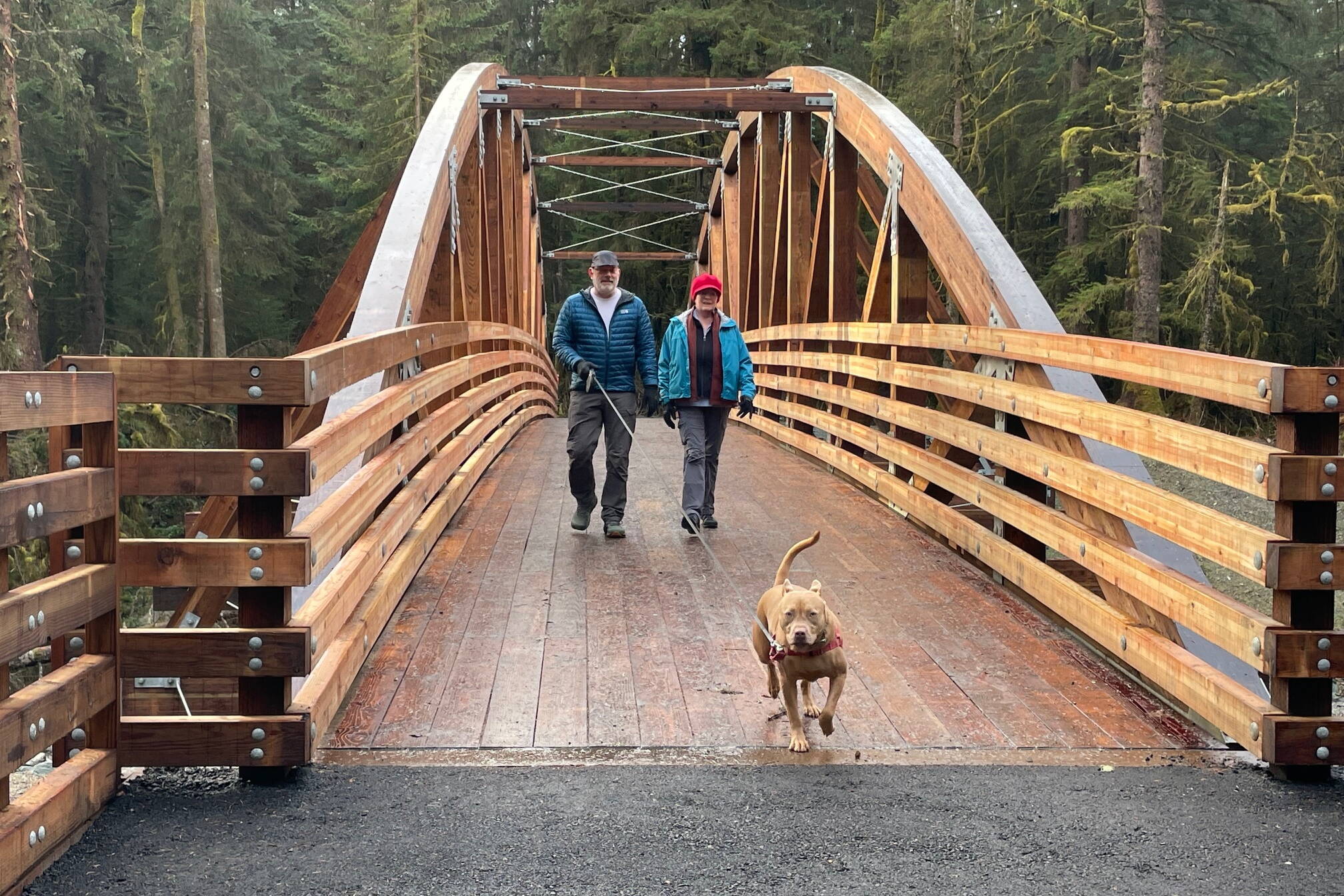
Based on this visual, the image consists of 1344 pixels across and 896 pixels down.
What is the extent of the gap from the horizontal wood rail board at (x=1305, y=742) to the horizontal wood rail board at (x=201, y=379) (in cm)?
301

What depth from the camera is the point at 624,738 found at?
4.10 m

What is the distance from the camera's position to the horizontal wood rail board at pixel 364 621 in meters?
3.98

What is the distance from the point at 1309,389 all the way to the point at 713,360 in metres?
4.48

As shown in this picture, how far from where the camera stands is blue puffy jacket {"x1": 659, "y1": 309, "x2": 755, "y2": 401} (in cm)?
775

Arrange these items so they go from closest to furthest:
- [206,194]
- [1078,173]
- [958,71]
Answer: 1. [958,71]
2. [1078,173]
3. [206,194]

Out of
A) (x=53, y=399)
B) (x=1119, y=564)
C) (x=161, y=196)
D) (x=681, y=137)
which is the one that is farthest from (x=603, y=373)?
(x=161, y=196)

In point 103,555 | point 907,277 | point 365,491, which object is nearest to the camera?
point 103,555

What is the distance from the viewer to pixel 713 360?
25.6 feet

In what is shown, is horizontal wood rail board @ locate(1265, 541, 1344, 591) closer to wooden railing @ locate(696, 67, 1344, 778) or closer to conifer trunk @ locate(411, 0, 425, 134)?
wooden railing @ locate(696, 67, 1344, 778)

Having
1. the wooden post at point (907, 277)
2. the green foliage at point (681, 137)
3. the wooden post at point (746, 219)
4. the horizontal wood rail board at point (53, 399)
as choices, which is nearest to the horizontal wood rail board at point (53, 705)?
the horizontal wood rail board at point (53, 399)

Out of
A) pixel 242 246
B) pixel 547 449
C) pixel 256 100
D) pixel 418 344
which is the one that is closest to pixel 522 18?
pixel 256 100

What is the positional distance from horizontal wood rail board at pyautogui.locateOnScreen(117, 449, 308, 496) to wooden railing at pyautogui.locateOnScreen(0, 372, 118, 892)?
14 centimetres

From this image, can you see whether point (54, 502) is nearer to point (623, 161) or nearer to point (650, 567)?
point (650, 567)

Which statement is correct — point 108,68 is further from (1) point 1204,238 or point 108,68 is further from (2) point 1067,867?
(2) point 1067,867
